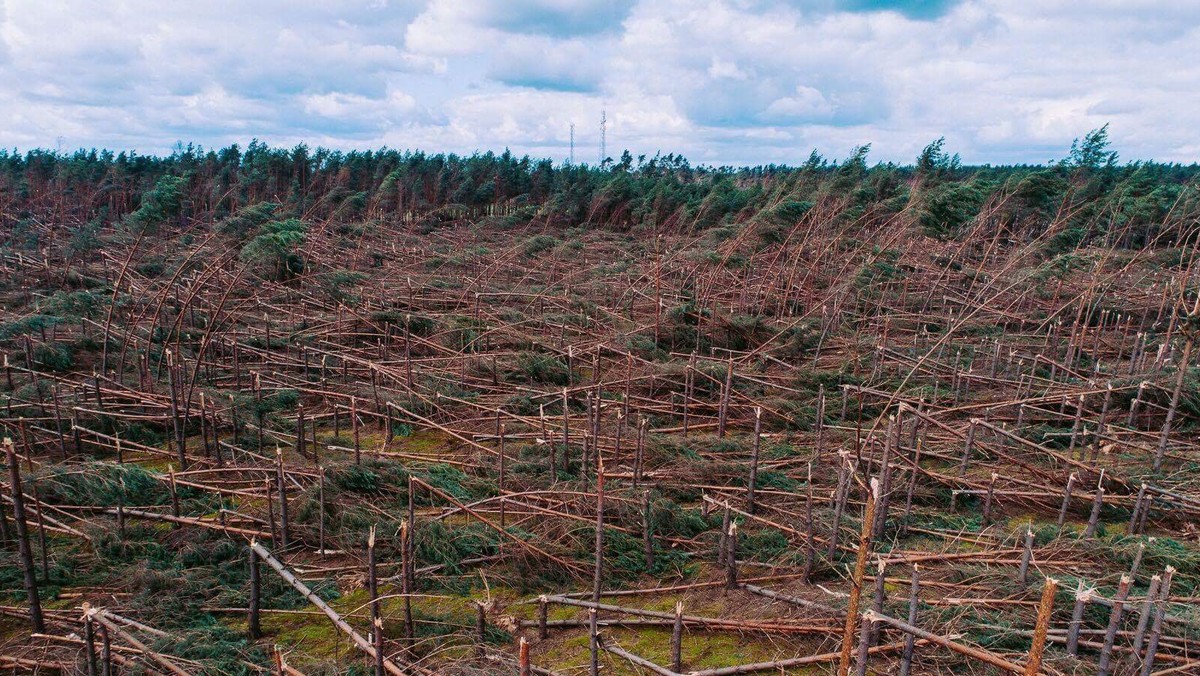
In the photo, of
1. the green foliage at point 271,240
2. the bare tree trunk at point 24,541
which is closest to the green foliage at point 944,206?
the green foliage at point 271,240

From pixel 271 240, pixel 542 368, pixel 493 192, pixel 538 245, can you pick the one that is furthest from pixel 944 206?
pixel 493 192

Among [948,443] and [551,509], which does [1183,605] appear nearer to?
[948,443]

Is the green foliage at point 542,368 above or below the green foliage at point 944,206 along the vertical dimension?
below

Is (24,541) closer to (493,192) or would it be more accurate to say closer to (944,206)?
(944,206)

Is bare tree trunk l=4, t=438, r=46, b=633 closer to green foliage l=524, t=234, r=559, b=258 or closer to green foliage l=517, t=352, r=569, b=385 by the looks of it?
green foliage l=517, t=352, r=569, b=385

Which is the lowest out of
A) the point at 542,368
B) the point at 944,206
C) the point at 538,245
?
the point at 542,368

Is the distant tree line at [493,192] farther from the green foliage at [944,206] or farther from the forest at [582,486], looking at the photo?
the forest at [582,486]

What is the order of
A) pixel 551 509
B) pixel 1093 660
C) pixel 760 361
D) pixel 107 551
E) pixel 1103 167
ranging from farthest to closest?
pixel 1103 167 < pixel 760 361 < pixel 551 509 < pixel 107 551 < pixel 1093 660

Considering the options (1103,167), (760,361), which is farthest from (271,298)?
(1103,167)
